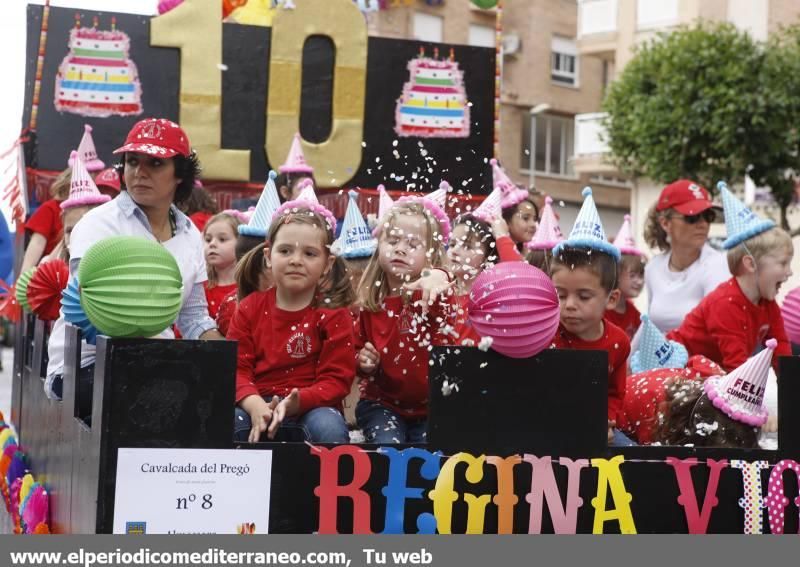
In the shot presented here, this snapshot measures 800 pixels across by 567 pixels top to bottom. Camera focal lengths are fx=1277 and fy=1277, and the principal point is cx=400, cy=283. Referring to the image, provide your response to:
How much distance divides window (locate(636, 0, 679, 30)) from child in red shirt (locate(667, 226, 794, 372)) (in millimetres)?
25337

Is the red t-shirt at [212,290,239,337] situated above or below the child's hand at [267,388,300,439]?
above

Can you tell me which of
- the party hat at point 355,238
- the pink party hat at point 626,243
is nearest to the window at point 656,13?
the pink party hat at point 626,243

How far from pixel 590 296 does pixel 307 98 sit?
203 inches

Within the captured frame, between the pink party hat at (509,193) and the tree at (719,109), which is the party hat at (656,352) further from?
the tree at (719,109)

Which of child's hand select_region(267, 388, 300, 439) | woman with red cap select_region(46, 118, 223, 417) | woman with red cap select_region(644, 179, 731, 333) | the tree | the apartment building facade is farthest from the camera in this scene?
the apartment building facade

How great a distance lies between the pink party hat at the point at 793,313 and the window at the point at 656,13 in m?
26.2

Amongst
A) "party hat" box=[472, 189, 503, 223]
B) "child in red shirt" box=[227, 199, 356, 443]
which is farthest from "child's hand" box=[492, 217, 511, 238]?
"child in red shirt" box=[227, 199, 356, 443]

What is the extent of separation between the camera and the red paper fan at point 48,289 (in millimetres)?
5145

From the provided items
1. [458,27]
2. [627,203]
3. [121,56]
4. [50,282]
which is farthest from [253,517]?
[627,203]

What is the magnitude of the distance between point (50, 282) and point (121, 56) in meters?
3.87

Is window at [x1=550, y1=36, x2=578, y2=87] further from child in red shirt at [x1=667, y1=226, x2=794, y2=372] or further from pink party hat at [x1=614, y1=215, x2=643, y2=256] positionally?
child in red shirt at [x1=667, y1=226, x2=794, y2=372]

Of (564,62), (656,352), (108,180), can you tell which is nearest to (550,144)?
(564,62)

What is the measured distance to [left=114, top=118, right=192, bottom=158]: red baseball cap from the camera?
15.2 ft

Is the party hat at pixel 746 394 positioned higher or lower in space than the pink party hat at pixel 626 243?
lower
